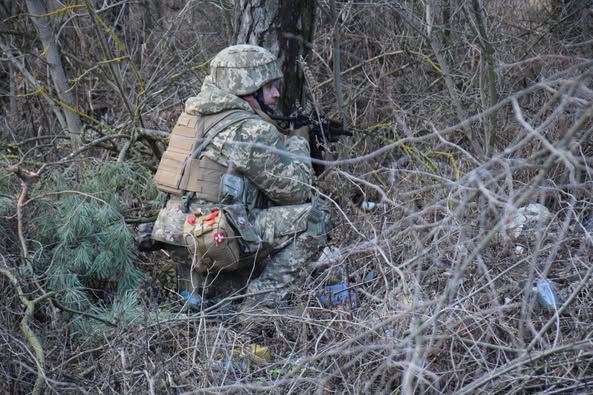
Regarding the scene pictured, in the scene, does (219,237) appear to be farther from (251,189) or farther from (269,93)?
(269,93)

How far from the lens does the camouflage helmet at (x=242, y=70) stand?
16.5 ft

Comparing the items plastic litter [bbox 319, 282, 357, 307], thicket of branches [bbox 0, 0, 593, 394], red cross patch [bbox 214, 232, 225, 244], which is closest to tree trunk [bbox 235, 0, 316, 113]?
thicket of branches [bbox 0, 0, 593, 394]

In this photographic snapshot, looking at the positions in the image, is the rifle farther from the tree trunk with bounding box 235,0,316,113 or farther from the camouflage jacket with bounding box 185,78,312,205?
the tree trunk with bounding box 235,0,316,113

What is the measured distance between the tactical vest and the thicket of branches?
0.46 meters

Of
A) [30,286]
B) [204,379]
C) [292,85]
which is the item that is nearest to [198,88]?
[292,85]

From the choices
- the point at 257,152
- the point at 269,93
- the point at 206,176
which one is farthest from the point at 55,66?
the point at 257,152

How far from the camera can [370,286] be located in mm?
4309

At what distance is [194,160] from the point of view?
4.93 metres

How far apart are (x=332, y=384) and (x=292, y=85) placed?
2.60 meters

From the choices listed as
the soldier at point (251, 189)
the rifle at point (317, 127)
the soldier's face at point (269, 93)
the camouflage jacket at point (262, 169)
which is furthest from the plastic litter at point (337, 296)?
the soldier's face at point (269, 93)

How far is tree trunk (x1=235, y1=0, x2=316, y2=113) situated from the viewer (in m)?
5.67

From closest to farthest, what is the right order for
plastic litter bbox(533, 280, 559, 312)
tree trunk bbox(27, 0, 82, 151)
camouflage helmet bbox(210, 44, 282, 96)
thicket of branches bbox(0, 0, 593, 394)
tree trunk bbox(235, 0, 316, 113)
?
1. thicket of branches bbox(0, 0, 593, 394)
2. plastic litter bbox(533, 280, 559, 312)
3. camouflage helmet bbox(210, 44, 282, 96)
4. tree trunk bbox(235, 0, 316, 113)
5. tree trunk bbox(27, 0, 82, 151)

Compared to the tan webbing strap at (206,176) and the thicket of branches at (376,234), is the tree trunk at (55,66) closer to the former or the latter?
A: the thicket of branches at (376,234)

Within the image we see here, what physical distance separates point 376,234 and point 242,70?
1.32 meters
